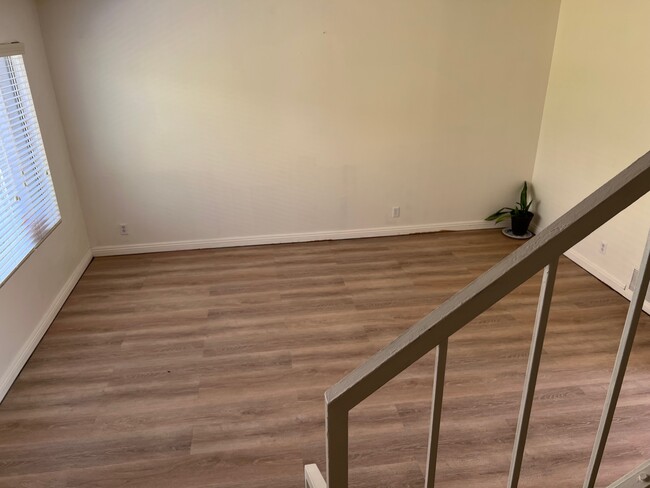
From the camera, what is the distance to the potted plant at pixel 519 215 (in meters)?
4.55

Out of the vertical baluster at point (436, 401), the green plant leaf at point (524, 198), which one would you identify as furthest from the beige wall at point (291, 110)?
the vertical baluster at point (436, 401)

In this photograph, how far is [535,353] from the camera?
800mm

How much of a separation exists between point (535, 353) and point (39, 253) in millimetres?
3410

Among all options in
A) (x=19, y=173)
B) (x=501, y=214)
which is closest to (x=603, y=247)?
(x=501, y=214)

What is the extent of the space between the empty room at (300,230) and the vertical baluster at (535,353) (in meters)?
1.46

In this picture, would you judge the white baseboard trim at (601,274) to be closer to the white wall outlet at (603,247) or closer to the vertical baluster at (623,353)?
the white wall outlet at (603,247)

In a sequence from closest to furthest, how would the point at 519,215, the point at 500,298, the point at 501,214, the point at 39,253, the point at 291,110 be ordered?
the point at 500,298 → the point at 39,253 → the point at 291,110 → the point at 519,215 → the point at 501,214

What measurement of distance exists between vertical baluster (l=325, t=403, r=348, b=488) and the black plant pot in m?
4.12

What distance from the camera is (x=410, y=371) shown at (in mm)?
2848

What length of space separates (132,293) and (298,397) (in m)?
1.76

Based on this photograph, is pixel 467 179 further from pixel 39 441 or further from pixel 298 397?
pixel 39 441

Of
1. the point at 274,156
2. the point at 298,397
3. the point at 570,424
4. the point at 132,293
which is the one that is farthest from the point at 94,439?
the point at 274,156

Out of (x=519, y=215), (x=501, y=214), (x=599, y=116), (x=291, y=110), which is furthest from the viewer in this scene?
(x=501, y=214)

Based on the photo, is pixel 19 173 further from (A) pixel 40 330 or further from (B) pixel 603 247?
(B) pixel 603 247
